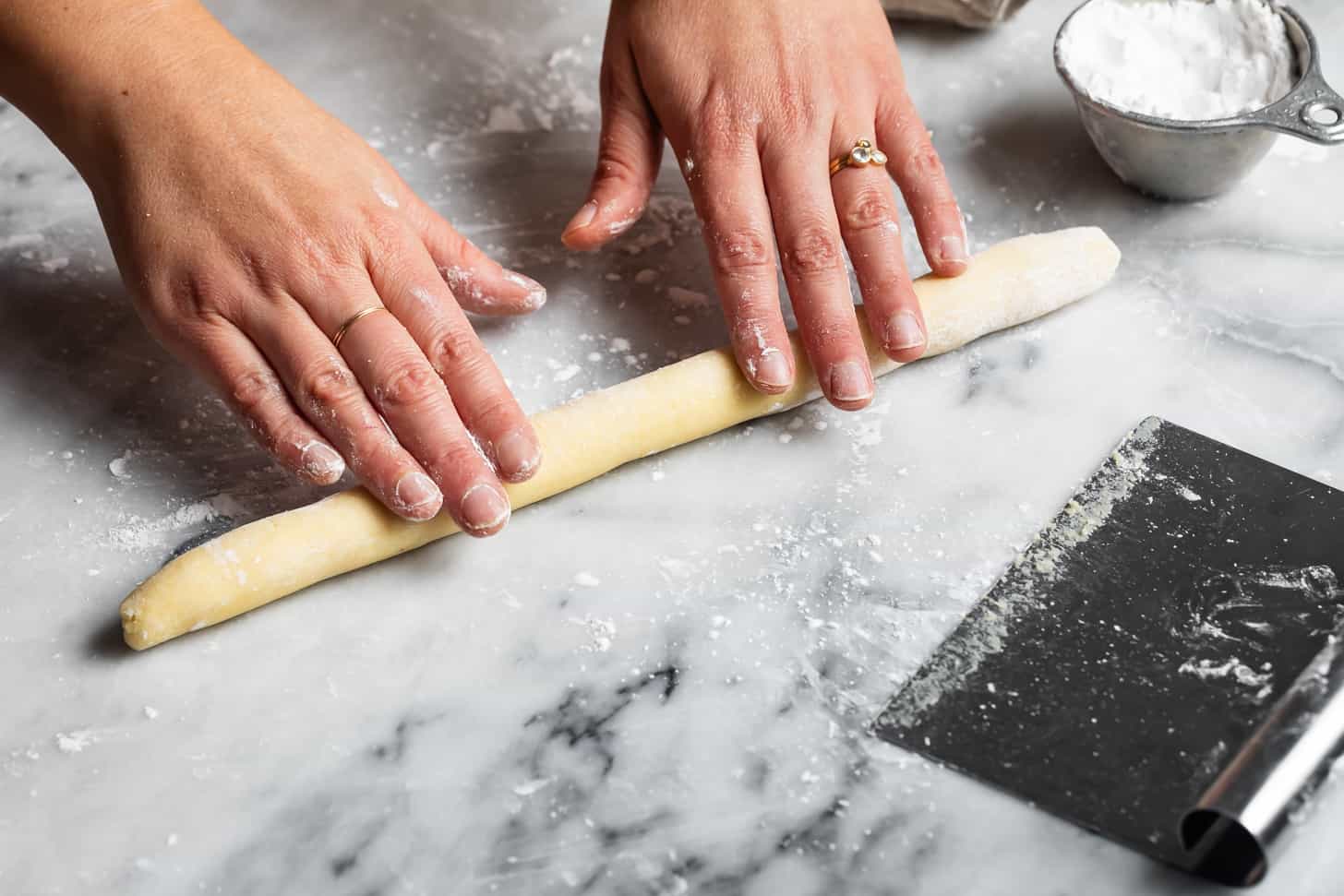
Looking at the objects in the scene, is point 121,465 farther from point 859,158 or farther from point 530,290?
point 859,158

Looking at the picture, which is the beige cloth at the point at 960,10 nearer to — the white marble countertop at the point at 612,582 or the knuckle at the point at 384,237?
the white marble countertop at the point at 612,582

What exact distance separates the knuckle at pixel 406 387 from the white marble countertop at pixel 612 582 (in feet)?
0.56

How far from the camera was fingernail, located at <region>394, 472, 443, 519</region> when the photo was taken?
127cm

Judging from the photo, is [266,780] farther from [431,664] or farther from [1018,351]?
[1018,351]

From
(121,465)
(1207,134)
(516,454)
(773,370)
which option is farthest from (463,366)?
(1207,134)

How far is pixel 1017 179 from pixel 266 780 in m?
1.25

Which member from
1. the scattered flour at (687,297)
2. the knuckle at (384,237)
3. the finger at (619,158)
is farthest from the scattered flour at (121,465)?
the scattered flour at (687,297)

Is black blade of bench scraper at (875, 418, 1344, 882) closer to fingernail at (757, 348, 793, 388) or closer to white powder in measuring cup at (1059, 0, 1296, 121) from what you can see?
fingernail at (757, 348, 793, 388)

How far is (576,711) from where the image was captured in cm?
123

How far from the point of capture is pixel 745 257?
1454 millimetres

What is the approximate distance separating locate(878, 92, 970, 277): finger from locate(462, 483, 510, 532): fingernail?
60 cm

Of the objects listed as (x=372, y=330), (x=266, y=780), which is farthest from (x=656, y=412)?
(x=266, y=780)

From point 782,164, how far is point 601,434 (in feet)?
1.29

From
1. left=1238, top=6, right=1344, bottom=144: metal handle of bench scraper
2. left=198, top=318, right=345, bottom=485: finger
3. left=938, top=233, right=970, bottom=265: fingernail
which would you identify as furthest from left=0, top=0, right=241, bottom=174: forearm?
left=1238, top=6, right=1344, bottom=144: metal handle of bench scraper
